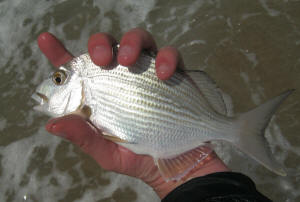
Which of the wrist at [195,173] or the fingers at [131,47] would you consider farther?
the wrist at [195,173]

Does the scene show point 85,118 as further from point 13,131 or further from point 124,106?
point 13,131

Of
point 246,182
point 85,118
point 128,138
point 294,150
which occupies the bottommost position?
point 294,150

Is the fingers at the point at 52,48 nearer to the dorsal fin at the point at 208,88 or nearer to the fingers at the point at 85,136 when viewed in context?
the fingers at the point at 85,136

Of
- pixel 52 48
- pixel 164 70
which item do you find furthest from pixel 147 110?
pixel 52 48

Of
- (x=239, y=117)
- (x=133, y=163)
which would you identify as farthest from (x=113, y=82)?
(x=239, y=117)

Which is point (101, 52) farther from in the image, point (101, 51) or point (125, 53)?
point (125, 53)

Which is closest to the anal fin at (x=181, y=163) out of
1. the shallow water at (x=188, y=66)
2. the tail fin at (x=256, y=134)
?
the tail fin at (x=256, y=134)

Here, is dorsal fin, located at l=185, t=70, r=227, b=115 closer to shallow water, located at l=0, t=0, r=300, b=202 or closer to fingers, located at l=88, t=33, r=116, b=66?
fingers, located at l=88, t=33, r=116, b=66

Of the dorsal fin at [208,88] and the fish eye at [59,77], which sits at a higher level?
the fish eye at [59,77]
